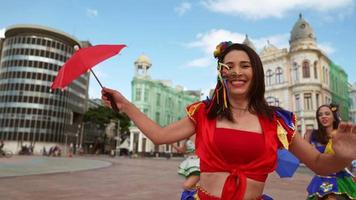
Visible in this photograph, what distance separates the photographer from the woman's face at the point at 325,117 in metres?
4.03

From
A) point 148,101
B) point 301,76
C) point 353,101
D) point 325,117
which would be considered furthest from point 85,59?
point 353,101

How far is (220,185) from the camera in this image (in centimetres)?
172

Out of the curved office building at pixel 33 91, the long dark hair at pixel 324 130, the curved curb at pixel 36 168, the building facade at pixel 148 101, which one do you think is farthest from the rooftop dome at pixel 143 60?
the long dark hair at pixel 324 130

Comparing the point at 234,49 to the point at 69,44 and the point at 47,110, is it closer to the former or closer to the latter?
the point at 47,110

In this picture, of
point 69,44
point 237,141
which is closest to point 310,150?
point 237,141

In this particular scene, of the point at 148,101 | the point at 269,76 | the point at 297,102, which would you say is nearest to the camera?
the point at 297,102

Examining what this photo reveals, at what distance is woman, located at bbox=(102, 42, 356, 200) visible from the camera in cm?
169

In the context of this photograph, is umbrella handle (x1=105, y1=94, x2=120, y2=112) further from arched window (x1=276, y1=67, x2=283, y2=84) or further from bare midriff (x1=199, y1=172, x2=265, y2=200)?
arched window (x1=276, y1=67, x2=283, y2=84)

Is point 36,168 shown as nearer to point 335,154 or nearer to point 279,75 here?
point 335,154

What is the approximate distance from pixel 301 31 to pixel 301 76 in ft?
22.1

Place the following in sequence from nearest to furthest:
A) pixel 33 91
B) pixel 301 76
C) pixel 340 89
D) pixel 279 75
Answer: pixel 301 76 → pixel 279 75 → pixel 340 89 → pixel 33 91

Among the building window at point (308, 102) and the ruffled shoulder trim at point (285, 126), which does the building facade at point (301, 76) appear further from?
the ruffled shoulder trim at point (285, 126)

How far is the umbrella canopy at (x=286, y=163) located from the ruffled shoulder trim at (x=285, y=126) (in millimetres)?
1477

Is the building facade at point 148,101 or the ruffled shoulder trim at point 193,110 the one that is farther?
the building facade at point 148,101
